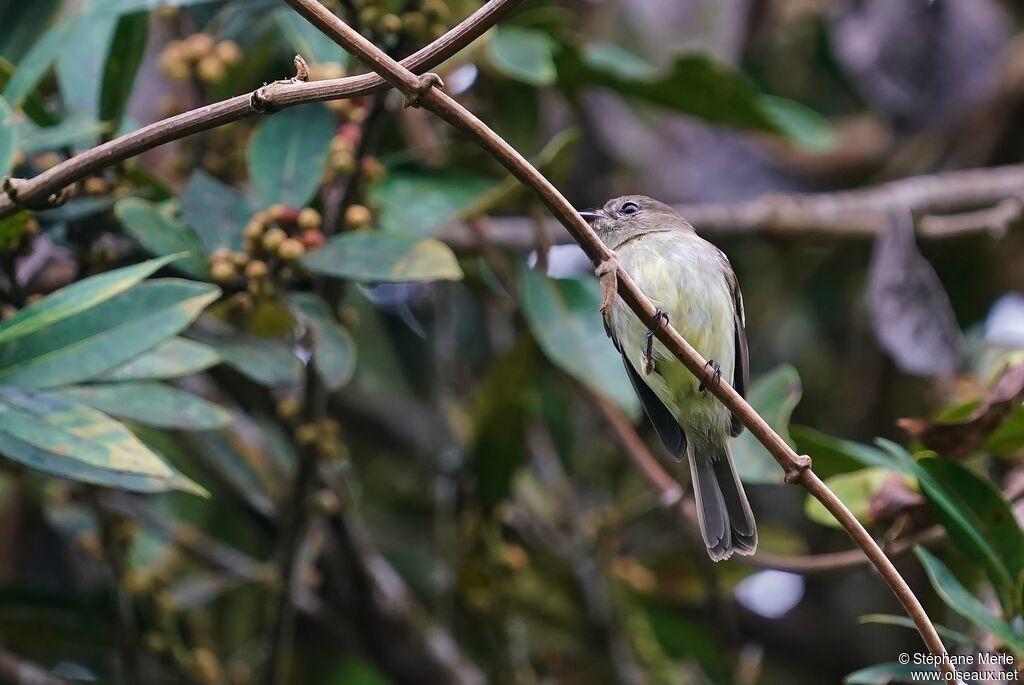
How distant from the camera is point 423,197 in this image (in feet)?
9.98

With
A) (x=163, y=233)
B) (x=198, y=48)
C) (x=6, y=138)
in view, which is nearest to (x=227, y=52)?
(x=198, y=48)

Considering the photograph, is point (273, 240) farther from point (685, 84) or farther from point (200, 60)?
point (685, 84)

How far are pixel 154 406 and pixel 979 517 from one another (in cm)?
166

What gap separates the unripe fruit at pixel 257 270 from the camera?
96.6 inches

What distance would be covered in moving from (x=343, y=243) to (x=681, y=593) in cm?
204

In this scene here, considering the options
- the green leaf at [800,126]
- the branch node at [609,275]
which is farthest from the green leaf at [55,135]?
the green leaf at [800,126]

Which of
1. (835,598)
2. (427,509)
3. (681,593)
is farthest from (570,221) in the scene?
(835,598)

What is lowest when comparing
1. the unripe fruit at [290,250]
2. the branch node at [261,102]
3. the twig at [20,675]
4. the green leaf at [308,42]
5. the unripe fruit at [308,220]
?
the twig at [20,675]

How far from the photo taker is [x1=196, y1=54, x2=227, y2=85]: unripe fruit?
2863mm

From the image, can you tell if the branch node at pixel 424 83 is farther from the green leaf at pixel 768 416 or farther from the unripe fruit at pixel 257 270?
the green leaf at pixel 768 416

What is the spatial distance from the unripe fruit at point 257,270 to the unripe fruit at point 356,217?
11.1 inches

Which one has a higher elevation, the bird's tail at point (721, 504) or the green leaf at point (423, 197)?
the green leaf at point (423, 197)

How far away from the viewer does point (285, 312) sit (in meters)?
2.59

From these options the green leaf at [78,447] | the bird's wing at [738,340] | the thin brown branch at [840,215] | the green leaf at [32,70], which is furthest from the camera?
the thin brown branch at [840,215]
